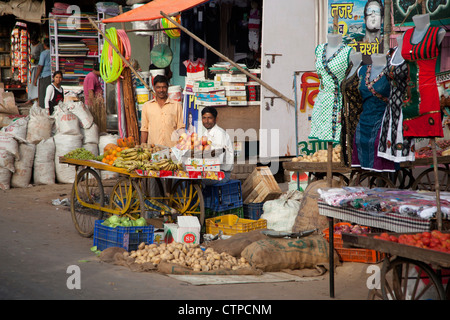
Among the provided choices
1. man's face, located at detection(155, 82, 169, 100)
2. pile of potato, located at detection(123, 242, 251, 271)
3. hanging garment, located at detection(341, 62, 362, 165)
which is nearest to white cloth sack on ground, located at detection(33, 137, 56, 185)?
man's face, located at detection(155, 82, 169, 100)

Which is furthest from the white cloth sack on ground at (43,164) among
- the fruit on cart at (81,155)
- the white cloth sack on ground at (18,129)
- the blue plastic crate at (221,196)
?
the blue plastic crate at (221,196)

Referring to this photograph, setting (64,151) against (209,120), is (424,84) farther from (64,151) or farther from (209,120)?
(64,151)

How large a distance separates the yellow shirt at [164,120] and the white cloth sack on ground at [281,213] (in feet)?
5.77

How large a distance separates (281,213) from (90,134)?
17.7 feet

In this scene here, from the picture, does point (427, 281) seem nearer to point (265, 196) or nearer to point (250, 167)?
point (265, 196)

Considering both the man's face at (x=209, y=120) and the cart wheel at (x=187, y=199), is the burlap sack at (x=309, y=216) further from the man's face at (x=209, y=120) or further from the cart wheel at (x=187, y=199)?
the man's face at (x=209, y=120)

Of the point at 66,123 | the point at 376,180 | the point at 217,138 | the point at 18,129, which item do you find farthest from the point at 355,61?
the point at 18,129

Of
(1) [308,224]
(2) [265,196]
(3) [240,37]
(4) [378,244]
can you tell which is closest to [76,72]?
(3) [240,37]

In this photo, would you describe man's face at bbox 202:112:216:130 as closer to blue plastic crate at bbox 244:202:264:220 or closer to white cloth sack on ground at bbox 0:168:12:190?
blue plastic crate at bbox 244:202:264:220

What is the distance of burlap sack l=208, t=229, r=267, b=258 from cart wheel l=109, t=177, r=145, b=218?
3.26ft

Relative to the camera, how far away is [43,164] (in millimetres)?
11484

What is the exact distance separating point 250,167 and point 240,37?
3.15 m

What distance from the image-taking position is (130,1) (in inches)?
583

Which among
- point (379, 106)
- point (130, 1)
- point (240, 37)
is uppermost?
point (130, 1)
